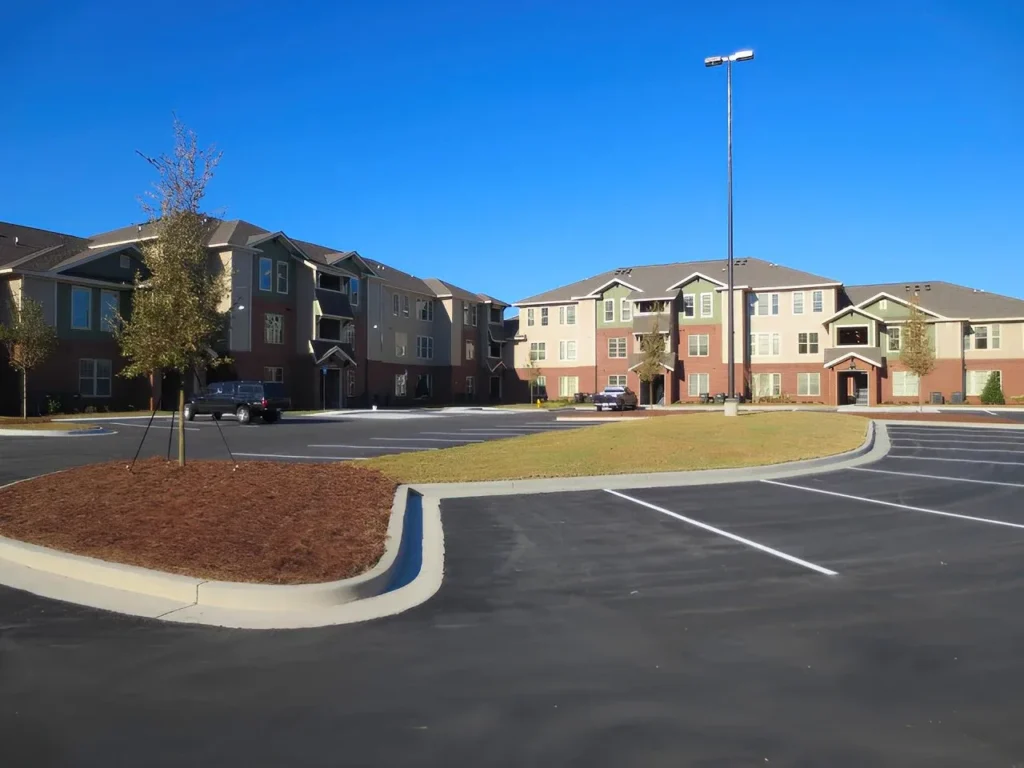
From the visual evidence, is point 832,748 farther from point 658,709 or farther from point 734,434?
point 734,434

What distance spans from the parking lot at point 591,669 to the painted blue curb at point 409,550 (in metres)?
0.43

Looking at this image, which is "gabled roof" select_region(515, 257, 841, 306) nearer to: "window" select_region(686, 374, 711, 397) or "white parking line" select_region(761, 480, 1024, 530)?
"window" select_region(686, 374, 711, 397)

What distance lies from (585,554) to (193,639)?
14.1ft

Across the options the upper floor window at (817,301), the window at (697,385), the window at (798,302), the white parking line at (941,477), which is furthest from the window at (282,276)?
the white parking line at (941,477)

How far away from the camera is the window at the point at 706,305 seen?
59969 mm

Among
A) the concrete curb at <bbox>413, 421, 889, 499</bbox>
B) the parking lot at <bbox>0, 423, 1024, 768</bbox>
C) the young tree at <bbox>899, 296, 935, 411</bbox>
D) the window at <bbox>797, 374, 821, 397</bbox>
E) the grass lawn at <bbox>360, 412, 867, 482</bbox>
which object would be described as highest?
the young tree at <bbox>899, 296, 935, 411</bbox>

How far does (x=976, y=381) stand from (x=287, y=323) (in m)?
46.1

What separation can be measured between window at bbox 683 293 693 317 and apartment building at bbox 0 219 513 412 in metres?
16.0

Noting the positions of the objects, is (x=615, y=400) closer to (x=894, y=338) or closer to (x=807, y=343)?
(x=807, y=343)

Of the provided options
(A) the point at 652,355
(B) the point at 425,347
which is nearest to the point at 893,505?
(A) the point at 652,355

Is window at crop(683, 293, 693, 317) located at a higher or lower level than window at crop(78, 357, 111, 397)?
higher

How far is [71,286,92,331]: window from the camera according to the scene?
38.3m

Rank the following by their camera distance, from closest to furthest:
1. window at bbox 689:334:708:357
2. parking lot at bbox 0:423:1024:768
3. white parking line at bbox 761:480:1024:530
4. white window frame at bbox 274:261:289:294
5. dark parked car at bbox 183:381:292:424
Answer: parking lot at bbox 0:423:1024:768 → white parking line at bbox 761:480:1024:530 → dark parked car at bbox 183:381:292:424 → white window frame at bbox 274:261:289:294 → window at bbox 689:334:708:357

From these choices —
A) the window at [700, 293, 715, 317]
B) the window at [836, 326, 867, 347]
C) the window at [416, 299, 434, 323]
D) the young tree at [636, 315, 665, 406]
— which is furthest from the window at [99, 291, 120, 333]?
the window at [836, 326, 867, 347]
